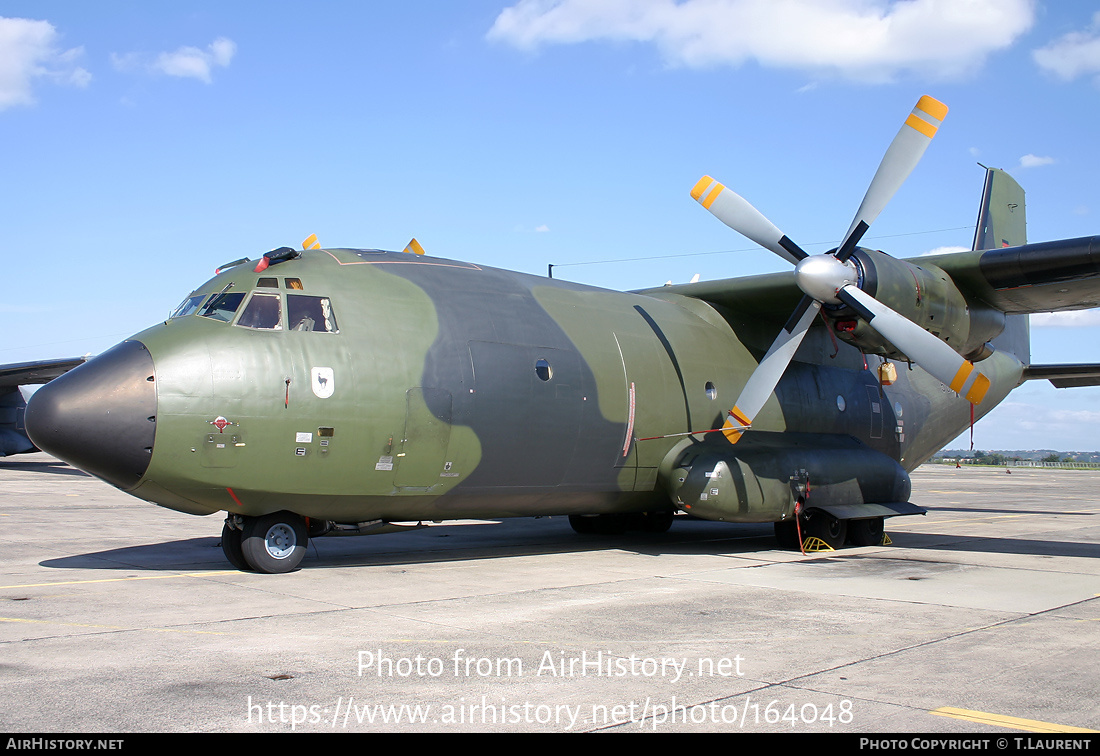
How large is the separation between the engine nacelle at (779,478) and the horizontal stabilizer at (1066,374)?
620cm

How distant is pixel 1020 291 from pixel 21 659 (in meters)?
13.5

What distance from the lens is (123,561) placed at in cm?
1170

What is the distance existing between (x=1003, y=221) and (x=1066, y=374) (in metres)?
3.53

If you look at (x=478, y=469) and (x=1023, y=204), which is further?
(x=1023, y=204)

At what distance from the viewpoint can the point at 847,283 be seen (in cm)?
1241

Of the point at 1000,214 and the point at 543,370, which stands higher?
the point at 1000,214

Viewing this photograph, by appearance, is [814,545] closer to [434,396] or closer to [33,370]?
[434,396]

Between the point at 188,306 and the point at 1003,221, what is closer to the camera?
the point at 188,306

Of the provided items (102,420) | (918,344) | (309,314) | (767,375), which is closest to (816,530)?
(767,375)

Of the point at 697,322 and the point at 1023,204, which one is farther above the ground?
the point at 1023,204

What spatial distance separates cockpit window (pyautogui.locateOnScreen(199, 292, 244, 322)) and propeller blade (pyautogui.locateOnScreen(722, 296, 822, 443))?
6.89 metres
